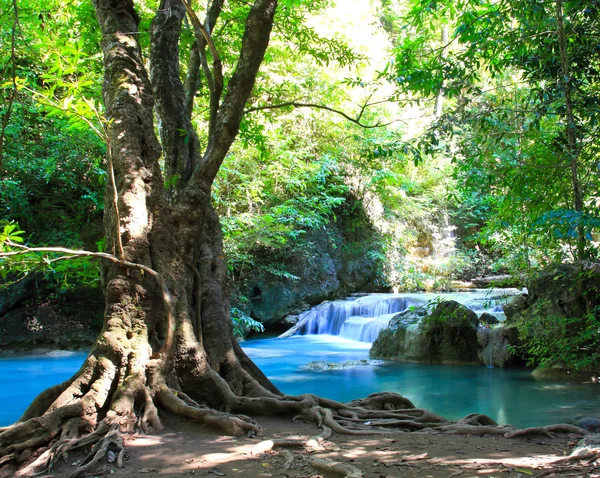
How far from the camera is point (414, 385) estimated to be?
898 cm

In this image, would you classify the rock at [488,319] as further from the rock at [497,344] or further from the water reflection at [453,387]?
the water reflection at [453,387]

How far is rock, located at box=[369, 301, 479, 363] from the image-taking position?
10719 mm

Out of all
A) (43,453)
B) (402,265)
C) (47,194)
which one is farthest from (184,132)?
(402,265)

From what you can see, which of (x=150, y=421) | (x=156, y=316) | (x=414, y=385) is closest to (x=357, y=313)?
(x=414, y=385)

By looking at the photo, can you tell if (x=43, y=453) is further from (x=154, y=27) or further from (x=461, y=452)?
(x=154, y=27)

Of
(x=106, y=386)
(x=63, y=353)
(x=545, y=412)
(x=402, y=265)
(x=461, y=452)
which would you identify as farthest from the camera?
(x=402, y=265)

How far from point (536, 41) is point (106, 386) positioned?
5737mm

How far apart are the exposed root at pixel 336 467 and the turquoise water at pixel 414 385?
4423 millimetres

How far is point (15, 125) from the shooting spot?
11.3 meters

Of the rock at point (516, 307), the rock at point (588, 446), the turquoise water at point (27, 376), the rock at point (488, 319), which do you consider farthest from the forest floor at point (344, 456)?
the rock at point (488, 319)

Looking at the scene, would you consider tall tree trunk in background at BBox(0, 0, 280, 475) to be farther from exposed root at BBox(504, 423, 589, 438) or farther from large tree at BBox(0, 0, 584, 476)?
exposed root at BBox(504, 423, 589, 438)

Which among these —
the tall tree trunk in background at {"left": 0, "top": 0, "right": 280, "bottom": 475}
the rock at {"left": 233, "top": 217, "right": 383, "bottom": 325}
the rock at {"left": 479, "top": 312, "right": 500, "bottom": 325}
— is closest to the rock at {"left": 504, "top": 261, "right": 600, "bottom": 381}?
the rock at {"left": 479, "top": 312, "right": 500, "bottom": 325}

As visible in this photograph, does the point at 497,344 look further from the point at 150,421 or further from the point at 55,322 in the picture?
the point at 55,322

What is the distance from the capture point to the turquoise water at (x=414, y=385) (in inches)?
279
